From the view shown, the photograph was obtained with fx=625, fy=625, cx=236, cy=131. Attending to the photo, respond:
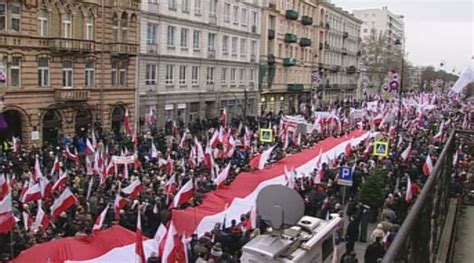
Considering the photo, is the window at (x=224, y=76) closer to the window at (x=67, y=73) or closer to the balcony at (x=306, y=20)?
the window at (x=67, y=73)

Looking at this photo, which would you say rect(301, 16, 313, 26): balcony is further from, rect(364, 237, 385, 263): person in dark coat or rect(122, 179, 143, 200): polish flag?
rect(364, 237, 385, 263): person in dark coat

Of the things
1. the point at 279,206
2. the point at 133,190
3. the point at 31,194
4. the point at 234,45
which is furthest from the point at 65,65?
the point at 279,206

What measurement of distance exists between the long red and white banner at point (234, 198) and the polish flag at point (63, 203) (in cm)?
257

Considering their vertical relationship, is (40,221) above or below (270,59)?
below

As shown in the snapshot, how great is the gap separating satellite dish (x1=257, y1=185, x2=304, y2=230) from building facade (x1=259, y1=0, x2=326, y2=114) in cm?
5757

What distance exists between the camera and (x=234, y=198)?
1784 centimetres

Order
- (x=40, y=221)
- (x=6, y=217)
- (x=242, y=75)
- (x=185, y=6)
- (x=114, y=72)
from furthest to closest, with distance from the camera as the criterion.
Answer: (x=242, y=75) < (x=185, y=6) < (x=114, y=72) < (x=40, y=221) < (x=6, y=217)

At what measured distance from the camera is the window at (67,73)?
121ft

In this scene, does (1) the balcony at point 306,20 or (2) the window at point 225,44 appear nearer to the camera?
(2) the window at point 225,44

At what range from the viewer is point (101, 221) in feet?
46.4

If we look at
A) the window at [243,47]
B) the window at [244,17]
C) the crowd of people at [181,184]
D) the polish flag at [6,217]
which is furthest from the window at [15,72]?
the window at [244,17]

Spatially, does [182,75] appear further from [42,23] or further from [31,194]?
[31,194]

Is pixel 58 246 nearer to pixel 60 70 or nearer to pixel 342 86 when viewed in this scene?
pixel 60 70

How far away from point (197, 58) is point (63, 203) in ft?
124
